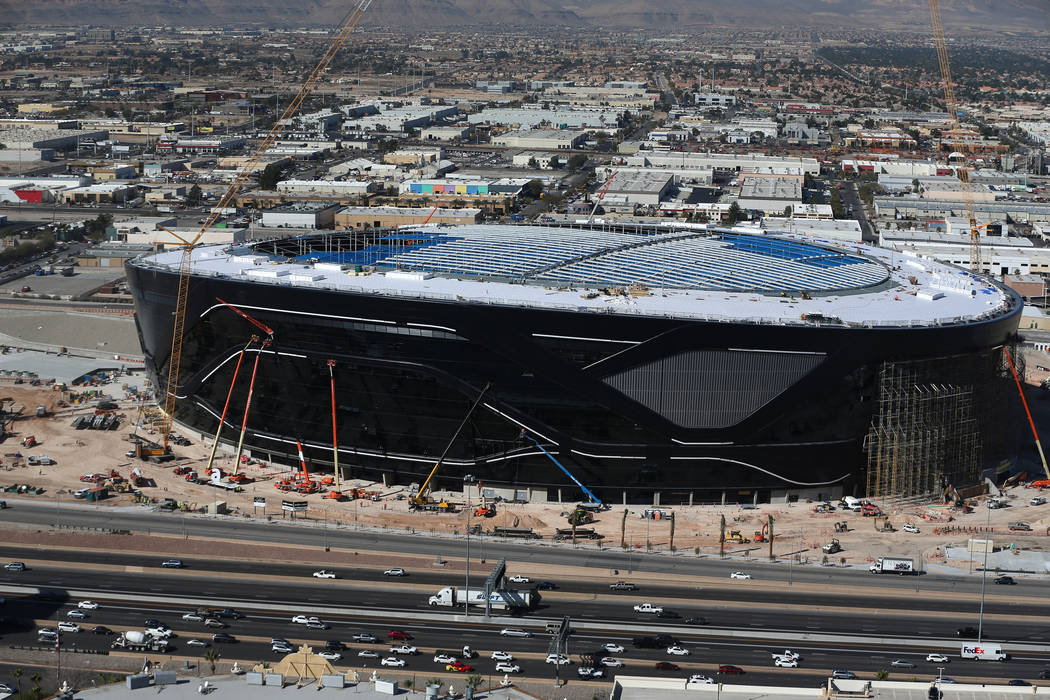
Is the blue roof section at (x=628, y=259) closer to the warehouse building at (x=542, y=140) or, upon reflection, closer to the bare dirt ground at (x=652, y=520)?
the bare dirt ground at (x=652, y=520)

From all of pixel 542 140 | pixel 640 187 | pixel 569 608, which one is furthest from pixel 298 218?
pixel 569 608

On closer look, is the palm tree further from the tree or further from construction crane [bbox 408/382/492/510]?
the tree

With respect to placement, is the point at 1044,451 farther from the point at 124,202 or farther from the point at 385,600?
the point at 124,202

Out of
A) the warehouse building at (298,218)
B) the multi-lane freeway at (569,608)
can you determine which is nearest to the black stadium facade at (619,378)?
the multi-lane freeway at (569,608)

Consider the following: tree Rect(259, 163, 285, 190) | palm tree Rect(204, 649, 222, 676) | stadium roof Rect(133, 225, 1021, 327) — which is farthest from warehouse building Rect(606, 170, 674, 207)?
palm tree Rect(204, 649, 222, 676)

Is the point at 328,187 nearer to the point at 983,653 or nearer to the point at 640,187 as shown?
the point at 640,187

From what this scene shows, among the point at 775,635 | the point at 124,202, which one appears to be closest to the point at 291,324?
the point at 775,635
